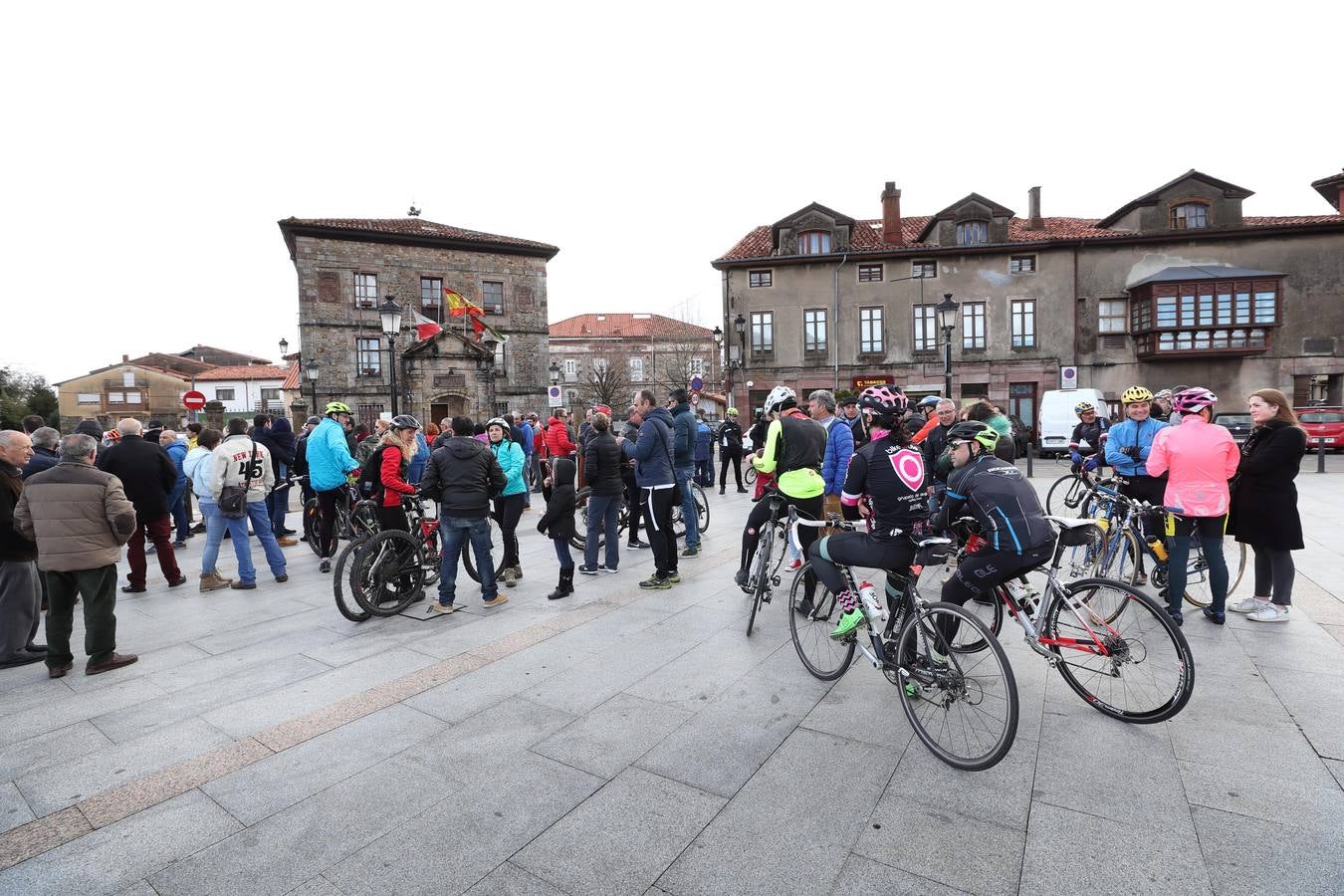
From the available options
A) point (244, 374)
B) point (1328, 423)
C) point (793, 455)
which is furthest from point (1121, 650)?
point (244, 374)

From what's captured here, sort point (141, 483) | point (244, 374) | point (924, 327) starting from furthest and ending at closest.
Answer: point (244, 374)
point (924, 327)
point (141, 483)

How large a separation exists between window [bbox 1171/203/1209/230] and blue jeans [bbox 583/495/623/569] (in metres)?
33.2

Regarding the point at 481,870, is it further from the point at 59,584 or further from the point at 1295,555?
the point at 1295,555

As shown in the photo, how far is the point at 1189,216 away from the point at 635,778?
3671cm

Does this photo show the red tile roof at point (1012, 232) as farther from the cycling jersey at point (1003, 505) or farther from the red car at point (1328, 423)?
the cycling jersey at point (1003, 505)

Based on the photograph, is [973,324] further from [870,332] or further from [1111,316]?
[1111,316]

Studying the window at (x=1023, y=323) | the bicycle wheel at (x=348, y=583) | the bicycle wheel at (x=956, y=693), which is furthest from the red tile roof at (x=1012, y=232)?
the bicycle wheel at (x=956, y=693)

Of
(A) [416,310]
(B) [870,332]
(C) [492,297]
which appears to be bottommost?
(B) [870,332]

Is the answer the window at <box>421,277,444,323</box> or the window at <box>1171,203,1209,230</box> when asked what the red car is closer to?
the window at <box>1171,203,1209,230</box>

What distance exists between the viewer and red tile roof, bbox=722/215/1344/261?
29.2 m

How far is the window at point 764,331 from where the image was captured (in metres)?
31.7

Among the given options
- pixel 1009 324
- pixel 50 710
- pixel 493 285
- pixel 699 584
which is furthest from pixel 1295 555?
pixel 493 285

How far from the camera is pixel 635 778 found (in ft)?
10.5

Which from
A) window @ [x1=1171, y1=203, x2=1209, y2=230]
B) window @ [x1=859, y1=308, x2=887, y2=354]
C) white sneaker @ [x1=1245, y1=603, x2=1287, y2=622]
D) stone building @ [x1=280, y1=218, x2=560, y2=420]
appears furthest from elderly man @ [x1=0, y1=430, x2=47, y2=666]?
window @ [x1=1171, y1=203, x2=1209, y2=230]
